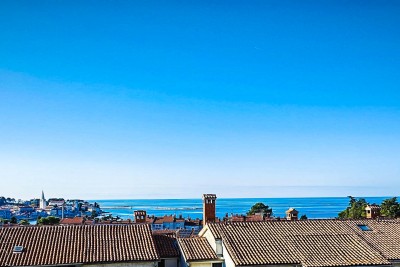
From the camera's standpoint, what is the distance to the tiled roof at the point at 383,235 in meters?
28.5

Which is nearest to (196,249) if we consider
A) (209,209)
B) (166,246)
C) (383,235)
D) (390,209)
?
(166,246)

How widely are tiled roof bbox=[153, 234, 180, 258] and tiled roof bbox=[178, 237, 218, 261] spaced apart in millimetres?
704

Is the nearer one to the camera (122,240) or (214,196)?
(122,240)

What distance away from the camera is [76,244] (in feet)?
89.8

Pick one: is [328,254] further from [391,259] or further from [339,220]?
[339,220]

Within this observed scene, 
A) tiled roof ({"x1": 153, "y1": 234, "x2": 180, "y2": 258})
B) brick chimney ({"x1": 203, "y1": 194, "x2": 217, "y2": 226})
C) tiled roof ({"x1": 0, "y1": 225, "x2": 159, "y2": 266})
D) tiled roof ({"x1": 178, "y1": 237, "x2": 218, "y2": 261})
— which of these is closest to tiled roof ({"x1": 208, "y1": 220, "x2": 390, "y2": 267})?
tiled roof ({"x1": 178, "y1": 237, "x2": 218, "y2": 261})

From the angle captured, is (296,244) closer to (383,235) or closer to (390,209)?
(383,235)

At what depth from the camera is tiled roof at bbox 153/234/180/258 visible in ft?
96.9

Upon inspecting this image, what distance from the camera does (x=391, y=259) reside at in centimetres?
2742

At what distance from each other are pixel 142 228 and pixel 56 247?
551cm

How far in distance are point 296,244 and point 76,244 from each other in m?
13.1

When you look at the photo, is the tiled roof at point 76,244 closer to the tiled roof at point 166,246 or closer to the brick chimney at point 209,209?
the tiled roof at point 166,246

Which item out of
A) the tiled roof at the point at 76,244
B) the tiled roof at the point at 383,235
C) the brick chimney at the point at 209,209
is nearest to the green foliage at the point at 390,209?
the tiled roof at the point at 383,235

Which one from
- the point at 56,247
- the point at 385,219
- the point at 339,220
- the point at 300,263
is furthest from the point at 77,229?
the point at 385,219
